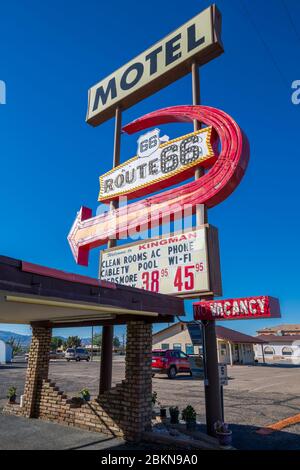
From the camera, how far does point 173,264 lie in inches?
362

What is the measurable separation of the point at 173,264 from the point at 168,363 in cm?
1752

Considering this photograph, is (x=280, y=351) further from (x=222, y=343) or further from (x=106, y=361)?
(x=106, y=361)

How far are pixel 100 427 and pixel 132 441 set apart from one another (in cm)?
112

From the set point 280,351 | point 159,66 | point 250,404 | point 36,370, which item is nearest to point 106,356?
point 36,370

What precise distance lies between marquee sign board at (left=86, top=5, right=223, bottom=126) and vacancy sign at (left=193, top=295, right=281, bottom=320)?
25.4ft

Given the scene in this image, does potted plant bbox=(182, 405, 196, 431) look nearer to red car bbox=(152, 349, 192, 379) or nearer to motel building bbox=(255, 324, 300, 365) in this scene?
red car bbox=(152, 349, 192, 379)

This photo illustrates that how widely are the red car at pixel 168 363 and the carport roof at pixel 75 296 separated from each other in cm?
1651

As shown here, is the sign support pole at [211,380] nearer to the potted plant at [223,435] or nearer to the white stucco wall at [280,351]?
the potted plant at [223,435]

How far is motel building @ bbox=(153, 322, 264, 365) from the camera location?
38.6 m

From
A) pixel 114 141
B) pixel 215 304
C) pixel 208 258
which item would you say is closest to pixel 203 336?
pixel 215 304

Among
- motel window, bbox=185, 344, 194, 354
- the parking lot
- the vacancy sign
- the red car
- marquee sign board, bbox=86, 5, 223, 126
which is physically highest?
marquee sign board, bbox=86, 5, 223, 126

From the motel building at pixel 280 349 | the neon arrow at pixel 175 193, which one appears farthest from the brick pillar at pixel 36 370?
the motel building at pixel 280 349

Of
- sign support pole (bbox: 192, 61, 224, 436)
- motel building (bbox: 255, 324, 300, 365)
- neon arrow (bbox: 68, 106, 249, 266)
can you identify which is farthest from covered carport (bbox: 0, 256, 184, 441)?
motel building (bbox: 255, 324, 300, 365)
